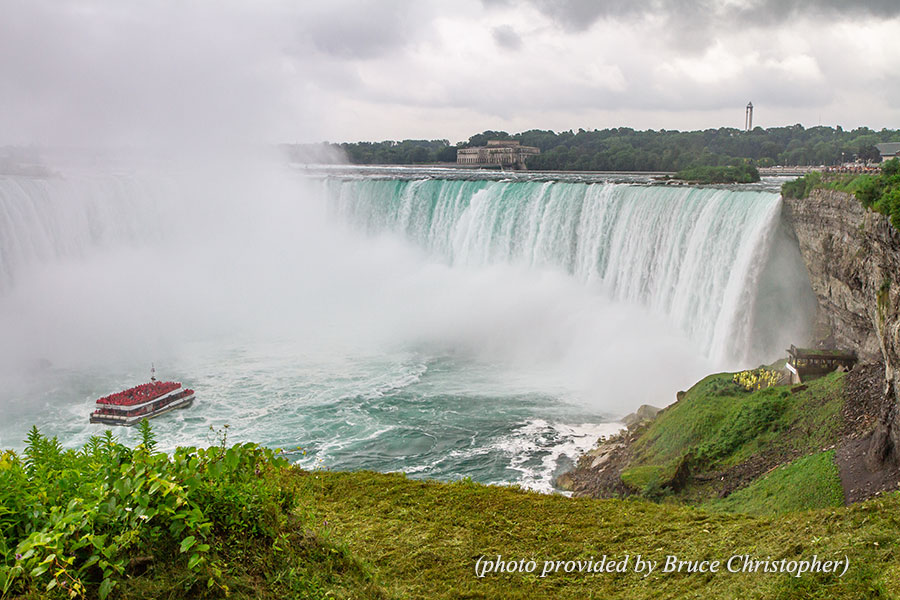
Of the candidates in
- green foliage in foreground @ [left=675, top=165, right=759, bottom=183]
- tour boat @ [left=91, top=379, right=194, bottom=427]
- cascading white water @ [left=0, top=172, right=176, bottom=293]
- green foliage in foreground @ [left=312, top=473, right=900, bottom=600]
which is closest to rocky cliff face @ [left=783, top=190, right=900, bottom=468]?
green foliage in foreground @ [left=312, top=473, right=900, bottom=600]

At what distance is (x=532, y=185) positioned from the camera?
3038cm

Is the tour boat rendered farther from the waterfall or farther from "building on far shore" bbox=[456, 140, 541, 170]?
"building on far shore" bbox=[456, 140, 541, 170]

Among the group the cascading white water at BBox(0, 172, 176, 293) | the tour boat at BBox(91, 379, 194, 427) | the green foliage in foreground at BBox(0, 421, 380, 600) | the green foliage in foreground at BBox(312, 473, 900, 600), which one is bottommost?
the tour boat at BBox(91, 379, 194, 427)

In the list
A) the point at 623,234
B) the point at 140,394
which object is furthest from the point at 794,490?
the point at 623,234

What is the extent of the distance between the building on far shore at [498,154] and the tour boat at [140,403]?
44.7 meters

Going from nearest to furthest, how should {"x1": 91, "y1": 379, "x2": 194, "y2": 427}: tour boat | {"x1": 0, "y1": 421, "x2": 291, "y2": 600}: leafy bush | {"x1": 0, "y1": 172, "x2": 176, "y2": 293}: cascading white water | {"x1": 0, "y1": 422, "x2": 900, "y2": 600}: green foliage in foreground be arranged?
{"x1": 0, "y1": 421, "x2": 291, "y2": 600}: leafy bush → {"x1": 0, "y1": 422, "x2": 900, "y2": 600}: green foliage in foreground → {"x1": 91, "y1": 379, "x2": 194, "y2": 427}: tour boat → {"x1": 0, "y1": 172, "x2": 176, "y2": 293}: cascading white water

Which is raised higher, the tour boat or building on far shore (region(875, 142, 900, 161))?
building on far shore (region(875, 142, 900, 161))

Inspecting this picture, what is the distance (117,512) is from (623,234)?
74.7 feet

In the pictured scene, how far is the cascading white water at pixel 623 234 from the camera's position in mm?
18953

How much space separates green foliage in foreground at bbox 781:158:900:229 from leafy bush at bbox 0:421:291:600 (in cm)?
926

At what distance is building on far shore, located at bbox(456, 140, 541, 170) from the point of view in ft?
208

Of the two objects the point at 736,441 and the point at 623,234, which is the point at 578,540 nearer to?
the point at 736,441

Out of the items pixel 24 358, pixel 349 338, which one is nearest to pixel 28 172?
pixel 24 358

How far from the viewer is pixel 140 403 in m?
17.7
